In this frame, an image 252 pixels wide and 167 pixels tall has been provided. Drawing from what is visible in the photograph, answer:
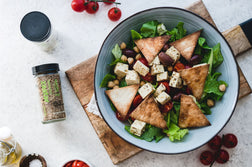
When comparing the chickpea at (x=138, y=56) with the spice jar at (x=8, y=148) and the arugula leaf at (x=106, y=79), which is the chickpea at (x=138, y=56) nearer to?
the arugula leaf at (x=106, y=79)

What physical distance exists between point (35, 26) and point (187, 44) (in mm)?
1442

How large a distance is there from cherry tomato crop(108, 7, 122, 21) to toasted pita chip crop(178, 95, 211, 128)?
106 cm

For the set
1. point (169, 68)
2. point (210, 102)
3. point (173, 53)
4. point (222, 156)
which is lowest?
point (222, 156)

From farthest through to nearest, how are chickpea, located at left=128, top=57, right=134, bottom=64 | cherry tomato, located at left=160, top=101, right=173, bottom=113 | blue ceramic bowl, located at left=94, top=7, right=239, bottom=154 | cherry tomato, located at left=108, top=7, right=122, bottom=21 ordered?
cherry tomato, located at left=108, top=7, right=122, bottom=21
chickpea, located at left=128, top=57, right=134, bottom=64
cherry tomato, located at left=160, top=101, right=173, bottom=113
blue ceramic bowl, located at left=94, top=7, right=239, bottom=154

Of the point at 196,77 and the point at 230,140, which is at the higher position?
the point at 196,77

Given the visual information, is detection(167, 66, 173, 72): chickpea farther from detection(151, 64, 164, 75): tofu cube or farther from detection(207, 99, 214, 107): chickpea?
detection(207, 99, 214, 107): chickpea

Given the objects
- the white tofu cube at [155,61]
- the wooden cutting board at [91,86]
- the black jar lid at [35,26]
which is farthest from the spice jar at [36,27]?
the white tofu cube at [155,61]

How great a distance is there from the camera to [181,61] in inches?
94.1

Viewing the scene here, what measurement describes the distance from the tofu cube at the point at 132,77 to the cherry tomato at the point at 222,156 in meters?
1.11

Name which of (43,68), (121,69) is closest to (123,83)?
(121,69)

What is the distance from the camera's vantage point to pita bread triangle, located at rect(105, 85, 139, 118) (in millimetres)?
2318

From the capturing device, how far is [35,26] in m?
2.51

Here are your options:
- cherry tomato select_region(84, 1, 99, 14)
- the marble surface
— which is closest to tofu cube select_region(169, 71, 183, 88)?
the marble surface

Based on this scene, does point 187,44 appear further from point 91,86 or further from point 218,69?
point 91,86
